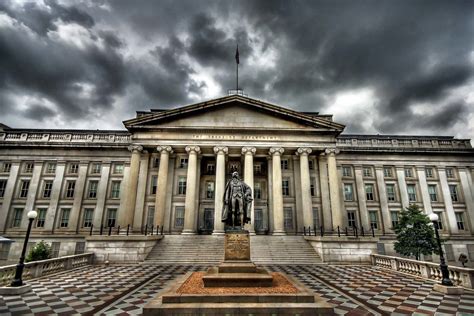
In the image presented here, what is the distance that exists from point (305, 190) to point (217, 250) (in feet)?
37.0

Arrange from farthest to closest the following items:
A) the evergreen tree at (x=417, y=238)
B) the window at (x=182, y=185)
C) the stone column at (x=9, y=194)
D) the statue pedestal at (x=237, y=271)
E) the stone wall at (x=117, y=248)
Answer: the window at (x=182, y=185) < the stone column at (x=9, y=194) < the evergreen tree at (x=417, y=238) < the stone wall at (x=117, y=248) < the statue pedestal at (x=237, y=271)

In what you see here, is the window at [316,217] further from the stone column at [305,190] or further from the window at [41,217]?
the window at [41,217]

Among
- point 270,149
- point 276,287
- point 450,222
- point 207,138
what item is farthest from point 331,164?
point 276,287

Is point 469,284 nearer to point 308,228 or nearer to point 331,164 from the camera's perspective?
point 308,228

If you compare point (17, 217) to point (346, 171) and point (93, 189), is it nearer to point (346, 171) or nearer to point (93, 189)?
point (93, 189)

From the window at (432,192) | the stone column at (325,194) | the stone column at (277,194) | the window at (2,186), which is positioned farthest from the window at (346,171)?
the window at (2,186)

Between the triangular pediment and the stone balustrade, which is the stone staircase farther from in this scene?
the stone balustrade

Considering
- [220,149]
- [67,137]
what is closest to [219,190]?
[220,149]

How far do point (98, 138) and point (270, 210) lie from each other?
2446cm

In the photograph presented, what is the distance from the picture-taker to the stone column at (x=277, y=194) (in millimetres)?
23344

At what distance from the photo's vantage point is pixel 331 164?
25.7 meters

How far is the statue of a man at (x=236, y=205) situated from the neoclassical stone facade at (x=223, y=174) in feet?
43.5

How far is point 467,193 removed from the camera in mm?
30625

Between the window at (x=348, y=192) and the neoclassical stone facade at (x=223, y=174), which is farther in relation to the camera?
the window at (x=348, y=192)
